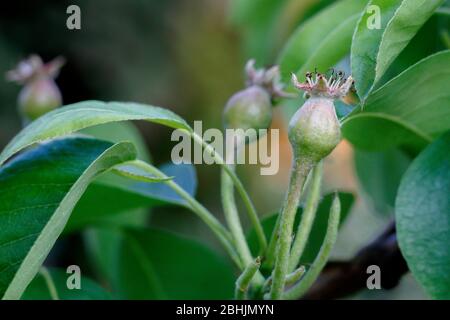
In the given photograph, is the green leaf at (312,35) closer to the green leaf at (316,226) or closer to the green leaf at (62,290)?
the green leaf at (316,226)

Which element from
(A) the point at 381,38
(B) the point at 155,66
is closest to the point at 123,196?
(A) the point at 381,38

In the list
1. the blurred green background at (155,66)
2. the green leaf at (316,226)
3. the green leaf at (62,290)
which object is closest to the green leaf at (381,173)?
the green leaf at (316,226)

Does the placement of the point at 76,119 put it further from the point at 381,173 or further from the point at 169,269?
the point at 381,173

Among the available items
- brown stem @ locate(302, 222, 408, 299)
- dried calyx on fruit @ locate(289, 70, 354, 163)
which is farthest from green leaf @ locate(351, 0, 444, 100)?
brown stem @ locate(302, 222, 408, 299)

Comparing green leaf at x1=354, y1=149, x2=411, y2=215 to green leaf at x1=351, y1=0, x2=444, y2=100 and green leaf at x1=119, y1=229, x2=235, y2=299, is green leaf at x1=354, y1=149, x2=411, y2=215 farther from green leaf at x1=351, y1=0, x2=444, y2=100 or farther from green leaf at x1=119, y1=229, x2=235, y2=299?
green leaf at x1=351, y1=0, x2=444, y2=100

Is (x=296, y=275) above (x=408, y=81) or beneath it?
beneath
